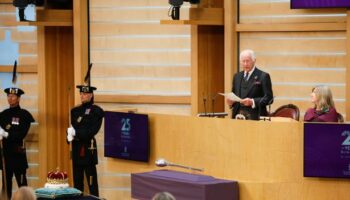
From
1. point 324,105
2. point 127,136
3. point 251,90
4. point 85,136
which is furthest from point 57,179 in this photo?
point 85,136

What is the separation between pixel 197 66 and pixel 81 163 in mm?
1992

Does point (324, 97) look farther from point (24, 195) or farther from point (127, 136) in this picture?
point (24, 195)

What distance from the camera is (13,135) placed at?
47.6ft

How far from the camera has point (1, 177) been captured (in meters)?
15.5

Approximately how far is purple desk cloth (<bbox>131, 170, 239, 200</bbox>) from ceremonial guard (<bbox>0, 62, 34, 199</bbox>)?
3676 millimetres

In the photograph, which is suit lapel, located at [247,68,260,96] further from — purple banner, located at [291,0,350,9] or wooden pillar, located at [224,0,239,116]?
wooden pillar, located at [224,0,239,116]

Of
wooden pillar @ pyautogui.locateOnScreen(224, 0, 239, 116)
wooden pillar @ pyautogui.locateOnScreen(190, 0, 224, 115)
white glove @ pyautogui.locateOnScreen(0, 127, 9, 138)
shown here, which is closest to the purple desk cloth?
wooden pillar @ pyautogui.locateOnScreen(224, 0, 239, 116)

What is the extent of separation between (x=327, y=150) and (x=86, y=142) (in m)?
4.51

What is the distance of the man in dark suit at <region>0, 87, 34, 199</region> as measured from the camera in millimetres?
14570

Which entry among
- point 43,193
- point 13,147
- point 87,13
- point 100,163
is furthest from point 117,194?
point 43,193

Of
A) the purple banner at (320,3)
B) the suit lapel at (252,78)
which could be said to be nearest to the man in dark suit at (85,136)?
the suit lapel at (252,78)

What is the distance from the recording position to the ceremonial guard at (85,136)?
542 inches

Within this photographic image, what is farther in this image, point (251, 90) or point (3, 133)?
point (3, 133)

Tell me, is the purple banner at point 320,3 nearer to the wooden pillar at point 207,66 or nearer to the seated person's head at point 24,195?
the wooden pillar at point 207,66
